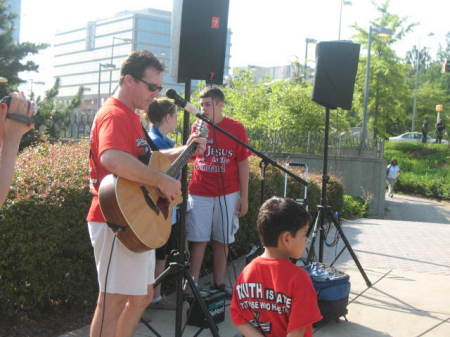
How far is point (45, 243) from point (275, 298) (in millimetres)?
1938

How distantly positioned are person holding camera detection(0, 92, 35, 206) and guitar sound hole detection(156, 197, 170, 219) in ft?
3.35

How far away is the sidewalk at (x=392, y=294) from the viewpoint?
4.35 metres

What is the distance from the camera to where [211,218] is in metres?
4.86

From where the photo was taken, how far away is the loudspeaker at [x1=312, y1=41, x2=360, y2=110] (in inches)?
220

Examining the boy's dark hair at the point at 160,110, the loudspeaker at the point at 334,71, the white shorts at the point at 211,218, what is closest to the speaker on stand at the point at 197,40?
the boy's dark hair at the point at 160,110

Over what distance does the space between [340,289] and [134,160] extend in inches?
93.8

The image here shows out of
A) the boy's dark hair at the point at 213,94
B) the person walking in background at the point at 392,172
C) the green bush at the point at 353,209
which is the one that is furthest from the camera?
the person walking in background at the point at 392,172

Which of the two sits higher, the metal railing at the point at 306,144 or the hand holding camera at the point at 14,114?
the metal railing at the point at 306,144

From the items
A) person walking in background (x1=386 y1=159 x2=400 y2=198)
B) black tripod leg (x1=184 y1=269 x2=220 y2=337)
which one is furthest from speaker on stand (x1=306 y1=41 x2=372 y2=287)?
person walking in background (x1=386 y1=159 x2=400 y2=198)

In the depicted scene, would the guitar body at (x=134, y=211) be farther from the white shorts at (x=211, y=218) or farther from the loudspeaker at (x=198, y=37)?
the white shorts at (x=211, y=218)

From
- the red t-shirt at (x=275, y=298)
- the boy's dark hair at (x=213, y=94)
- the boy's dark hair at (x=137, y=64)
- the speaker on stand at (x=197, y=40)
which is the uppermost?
the speaker on stand at (x=197, y=40)

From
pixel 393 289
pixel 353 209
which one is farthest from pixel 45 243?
pixel 353 209

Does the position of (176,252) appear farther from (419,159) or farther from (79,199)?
(419,159)

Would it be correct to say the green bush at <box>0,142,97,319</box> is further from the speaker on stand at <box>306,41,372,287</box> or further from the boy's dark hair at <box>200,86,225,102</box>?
the speaker on stand at <box>306,41,372,287</box>
